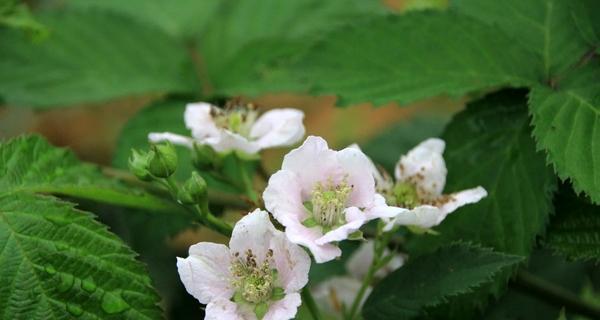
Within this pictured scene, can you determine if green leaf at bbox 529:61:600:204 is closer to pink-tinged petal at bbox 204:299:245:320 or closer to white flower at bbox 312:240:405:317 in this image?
white flower at bbox 312:240:405:317

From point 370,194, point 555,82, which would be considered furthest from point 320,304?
point 555,82

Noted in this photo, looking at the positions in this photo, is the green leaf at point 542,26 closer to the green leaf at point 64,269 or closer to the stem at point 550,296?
the stem at point 550,296

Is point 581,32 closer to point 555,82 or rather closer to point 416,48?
point 555,82

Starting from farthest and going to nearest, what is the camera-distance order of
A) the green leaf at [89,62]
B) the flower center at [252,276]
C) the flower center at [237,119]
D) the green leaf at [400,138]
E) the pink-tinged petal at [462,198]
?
the green leaf at [400,138] < the green leaf at [89,62] < the flower center at [237,119] < the pink-tinged petal at [462,198] < the flower center at [252,276]

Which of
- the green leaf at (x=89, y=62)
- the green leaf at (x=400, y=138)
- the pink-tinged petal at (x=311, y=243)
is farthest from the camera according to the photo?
the green leaf at (x=400, y=138)

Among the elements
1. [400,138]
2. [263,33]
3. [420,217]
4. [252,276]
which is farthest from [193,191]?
[400,138]

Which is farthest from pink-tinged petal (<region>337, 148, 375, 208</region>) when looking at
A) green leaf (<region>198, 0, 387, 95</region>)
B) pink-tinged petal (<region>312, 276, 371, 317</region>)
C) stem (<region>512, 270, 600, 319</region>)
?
green leaf (<region>198, 0, 387, 95</region>)

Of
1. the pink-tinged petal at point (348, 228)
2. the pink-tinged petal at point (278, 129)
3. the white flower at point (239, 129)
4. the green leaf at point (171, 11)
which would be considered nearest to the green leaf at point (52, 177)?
the white flower at point (239, 129)
